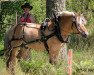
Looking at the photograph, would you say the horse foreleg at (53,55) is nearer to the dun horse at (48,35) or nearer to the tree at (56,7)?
the dun horse at (48,35)

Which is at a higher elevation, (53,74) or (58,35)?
(58,35)

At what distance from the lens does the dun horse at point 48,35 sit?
29.6 ft

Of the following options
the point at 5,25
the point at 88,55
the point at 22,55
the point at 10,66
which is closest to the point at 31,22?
the point at 22,55

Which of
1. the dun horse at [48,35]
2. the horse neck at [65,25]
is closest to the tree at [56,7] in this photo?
the dun horse at [48,35]

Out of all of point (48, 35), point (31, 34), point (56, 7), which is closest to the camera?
point (48, 35)

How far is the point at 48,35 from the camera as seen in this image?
915 centimetres

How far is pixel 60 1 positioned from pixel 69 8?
21.0ft

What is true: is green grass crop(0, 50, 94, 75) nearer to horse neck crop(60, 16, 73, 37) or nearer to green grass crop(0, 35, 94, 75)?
green grass crop(0, 35, 94, 75)

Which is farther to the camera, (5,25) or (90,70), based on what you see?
(5,25)

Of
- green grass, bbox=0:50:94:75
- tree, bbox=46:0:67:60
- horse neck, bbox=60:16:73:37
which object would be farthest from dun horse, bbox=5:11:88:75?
tree, bbox=46:0:67:60

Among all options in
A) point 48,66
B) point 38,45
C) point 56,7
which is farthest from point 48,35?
point 56,7

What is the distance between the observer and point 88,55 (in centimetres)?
1191

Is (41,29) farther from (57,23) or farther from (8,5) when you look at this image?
(8,5)

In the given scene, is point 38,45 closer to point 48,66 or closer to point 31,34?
point 31,34
